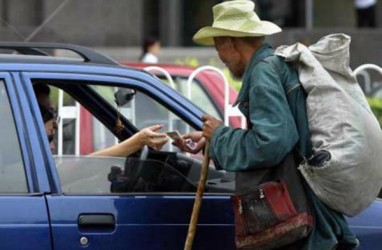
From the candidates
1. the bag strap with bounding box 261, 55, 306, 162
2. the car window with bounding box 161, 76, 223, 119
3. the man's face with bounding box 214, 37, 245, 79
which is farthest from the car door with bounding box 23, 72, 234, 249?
the car window with bounding box 161, 76, 223, 119

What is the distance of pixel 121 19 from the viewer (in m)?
16.7

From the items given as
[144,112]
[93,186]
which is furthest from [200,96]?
[93,186]

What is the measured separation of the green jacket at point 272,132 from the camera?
13.1 ft

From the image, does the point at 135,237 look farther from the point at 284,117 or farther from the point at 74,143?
the point at 74,143

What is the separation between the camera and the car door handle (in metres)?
4.28

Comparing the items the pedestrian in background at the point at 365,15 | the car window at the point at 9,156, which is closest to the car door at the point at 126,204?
the car window at the point at 9,156

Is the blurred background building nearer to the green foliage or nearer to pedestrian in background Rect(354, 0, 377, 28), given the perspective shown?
pedestrian in background Rect(354, 0, 377, 28)

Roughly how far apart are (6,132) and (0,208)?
1.13 feet

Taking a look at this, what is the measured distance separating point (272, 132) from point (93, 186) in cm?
94

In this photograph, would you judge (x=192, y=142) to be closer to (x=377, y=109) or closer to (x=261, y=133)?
(x=261, y=133)

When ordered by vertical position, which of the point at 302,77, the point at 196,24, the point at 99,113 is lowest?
the point at 196,24

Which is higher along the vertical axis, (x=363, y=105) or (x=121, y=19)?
(x=363, y=105)

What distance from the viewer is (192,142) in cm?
468

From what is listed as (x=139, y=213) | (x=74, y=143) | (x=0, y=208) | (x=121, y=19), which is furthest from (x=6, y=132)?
(x=121, y=19)
